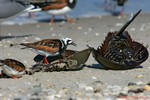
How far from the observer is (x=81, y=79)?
6445mm

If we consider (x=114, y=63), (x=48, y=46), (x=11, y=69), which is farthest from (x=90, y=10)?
(x=11, y=69)

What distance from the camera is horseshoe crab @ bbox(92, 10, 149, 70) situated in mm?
6859

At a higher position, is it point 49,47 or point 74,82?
point 49,47

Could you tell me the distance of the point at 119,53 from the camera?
22.7 ft

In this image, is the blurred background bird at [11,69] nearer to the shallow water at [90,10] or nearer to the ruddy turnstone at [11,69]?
the ruddy turnstone at [11,69]

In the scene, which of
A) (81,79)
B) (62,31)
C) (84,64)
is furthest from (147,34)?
(81,79)

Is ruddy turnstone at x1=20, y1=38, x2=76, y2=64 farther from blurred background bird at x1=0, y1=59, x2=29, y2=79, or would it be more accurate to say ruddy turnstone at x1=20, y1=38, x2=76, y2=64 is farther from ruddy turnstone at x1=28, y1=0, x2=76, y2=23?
ruddy turnstone at x1=28, y1=0, x2=76, y2=23

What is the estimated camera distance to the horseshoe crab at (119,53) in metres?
6.86

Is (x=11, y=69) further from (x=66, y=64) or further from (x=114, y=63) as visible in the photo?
(x=114, y=63)

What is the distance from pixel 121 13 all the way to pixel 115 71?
308 inches

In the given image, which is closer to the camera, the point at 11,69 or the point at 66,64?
the point at 11,69

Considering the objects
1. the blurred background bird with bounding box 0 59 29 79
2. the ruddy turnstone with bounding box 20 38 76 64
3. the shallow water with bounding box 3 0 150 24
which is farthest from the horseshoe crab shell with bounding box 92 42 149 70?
the shallow water with bounding box 3 0 150 24

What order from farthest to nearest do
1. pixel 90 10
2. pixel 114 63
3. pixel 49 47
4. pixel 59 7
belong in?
pixel 90 10 < pixel 59 7 < pixel 49 47 < pixel 114 63

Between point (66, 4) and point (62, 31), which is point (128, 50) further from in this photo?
point (66, 4)
